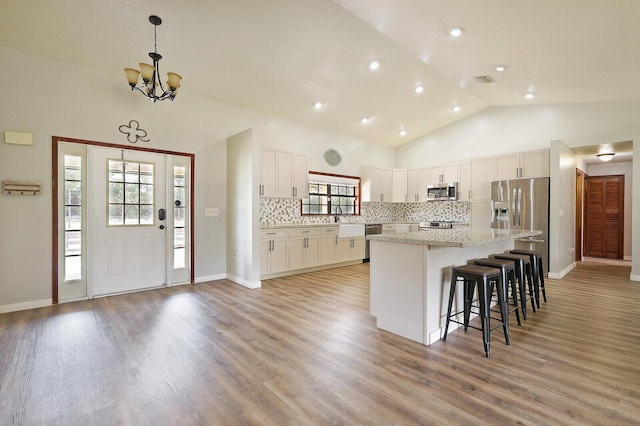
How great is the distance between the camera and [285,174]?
5.66 m

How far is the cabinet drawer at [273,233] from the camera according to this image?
5059 millimetres

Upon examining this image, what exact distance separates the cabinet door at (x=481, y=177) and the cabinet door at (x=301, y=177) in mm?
3455

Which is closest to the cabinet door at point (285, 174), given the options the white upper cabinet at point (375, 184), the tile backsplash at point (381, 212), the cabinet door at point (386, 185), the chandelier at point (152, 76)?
the tile backsplash at point (381, 212)

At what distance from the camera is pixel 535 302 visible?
149 inches

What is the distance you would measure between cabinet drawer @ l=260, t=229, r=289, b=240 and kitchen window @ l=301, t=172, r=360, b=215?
1.11 m

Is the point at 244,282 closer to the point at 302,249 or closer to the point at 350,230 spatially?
the point at 302,249

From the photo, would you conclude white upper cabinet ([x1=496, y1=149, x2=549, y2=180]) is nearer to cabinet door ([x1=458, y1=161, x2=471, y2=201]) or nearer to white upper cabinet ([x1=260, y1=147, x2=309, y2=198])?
cabinet door ([x1=458, y1=161, x2=471, y2=201])

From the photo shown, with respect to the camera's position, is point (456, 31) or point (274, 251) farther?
point (274, 251)

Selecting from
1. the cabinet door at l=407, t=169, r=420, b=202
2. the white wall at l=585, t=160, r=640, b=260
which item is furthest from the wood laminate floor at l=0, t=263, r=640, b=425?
the white wall at l=585, t=160, r=640, b=260

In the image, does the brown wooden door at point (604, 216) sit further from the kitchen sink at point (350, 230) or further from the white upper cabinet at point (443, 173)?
the kitchen sink at point (350, 230)

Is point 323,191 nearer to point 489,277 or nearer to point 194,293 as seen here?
point 194,293

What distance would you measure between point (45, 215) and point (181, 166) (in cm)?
173

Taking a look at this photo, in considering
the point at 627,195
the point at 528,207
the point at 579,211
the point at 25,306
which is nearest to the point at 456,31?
the point at 528,207

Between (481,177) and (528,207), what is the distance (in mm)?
1124
